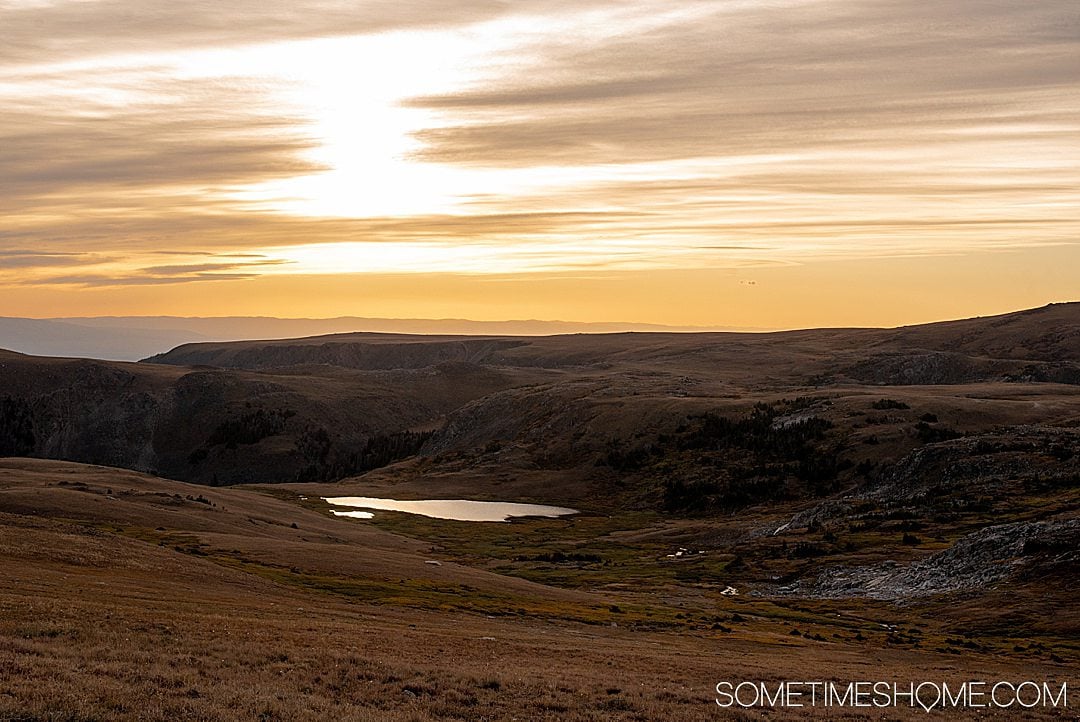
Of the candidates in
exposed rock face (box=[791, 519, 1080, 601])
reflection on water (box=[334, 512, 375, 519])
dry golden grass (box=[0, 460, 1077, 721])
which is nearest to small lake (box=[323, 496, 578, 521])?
reflection on water (box=[334, 512, 375, 519])

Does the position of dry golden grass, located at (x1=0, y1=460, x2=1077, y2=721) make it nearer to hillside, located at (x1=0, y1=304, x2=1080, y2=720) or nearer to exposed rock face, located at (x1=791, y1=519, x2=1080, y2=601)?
hillside, located at (x1=0, y1=304, x2=1080, y2=720)

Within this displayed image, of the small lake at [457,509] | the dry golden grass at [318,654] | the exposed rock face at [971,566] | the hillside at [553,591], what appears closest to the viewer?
the dry golden grass at [318,654]

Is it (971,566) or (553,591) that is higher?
(971,566)

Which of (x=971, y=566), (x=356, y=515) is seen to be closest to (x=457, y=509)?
(x=356, y=515)

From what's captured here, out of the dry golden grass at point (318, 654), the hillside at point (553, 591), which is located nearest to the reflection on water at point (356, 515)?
the hillside at point (553, 591)

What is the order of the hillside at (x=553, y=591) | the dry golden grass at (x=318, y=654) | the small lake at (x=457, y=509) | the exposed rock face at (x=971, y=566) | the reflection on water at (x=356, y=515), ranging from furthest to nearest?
the small lake at (x=457, y=509), the reflection on water at (x=356, y=515), the exposed rock face at (x=971, y=566), the hillside at (x=553, y=591), the dry golden grass at (x=318, y=654)

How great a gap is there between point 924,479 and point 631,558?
53.6 metres

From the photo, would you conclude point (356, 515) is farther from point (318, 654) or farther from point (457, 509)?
point (318, 654)

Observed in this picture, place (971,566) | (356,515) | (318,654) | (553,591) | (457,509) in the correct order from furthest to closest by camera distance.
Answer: (457,509)
(356,515)
(971,566)
(553,591)
(318,654)

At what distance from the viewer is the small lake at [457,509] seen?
174500 millimetres

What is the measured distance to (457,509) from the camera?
186750 millimetres

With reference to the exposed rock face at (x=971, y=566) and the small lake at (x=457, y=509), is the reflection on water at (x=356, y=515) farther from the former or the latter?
the exposed rock face at (x=971, y=566)

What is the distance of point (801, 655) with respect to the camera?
57.1 metres

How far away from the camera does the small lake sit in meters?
174
